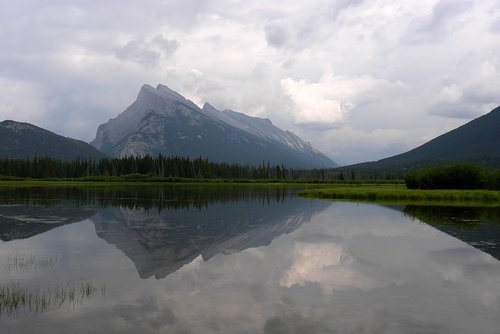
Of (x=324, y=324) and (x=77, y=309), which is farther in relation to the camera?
(x=77, y=309)

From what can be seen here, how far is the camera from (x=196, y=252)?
29828 millimetres

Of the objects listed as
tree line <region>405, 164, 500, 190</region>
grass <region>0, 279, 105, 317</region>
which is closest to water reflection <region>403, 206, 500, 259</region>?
grass <region>0, 279, 105, 317</region>

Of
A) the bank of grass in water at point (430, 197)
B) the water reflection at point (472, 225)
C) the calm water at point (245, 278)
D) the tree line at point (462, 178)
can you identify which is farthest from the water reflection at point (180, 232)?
the tree line at point (462, 178)

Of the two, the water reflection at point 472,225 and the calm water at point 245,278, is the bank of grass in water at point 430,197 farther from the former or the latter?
the calm water at point 245,278

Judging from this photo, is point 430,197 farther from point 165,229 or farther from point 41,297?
point 41,297

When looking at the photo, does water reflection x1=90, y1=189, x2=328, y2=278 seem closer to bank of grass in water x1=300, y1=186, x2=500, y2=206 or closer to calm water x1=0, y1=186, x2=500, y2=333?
calm water x1=0, y1=186, x2=500, y2=333

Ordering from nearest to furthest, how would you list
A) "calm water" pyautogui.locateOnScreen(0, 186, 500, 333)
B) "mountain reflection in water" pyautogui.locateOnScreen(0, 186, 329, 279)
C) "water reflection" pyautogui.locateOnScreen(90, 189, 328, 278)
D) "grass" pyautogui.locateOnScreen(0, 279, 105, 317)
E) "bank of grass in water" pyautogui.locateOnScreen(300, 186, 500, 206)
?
"calm water" pyautogui.locateOnScreen(0, 186, 500, 333) → "grass" pyautogui.locateOnScreen(0, 279, 105, 317) → "water reflection" pyautogui.locateOnScreen(90, 189, 328, 278) → "mountain reflection in water" pyautogui.locateOnScreen(0, 186, 329, 279) → "bank of grass in water" pyautogui.locateOnScreen(300, 186, 500, 206)

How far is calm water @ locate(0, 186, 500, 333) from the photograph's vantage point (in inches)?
641

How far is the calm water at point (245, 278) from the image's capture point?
53.4 ft

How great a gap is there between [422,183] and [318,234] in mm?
76510

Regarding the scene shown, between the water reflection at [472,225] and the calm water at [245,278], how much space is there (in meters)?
0.23

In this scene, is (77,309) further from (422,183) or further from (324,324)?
(422,183)

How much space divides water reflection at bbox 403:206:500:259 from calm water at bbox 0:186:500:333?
0.23 m

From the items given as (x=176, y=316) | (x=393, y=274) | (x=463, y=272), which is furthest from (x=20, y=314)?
(x=463, y=272)
